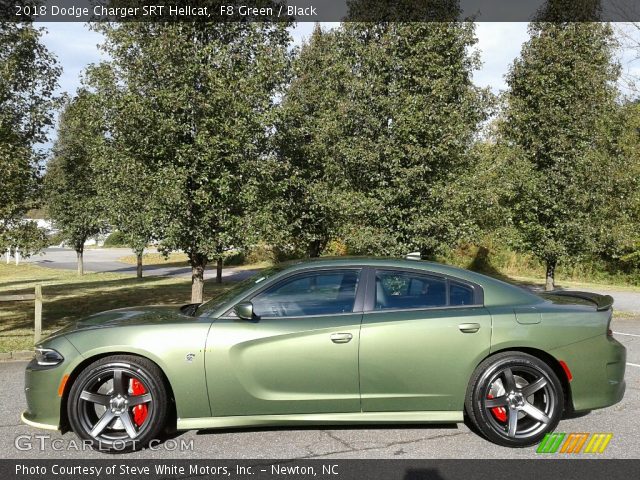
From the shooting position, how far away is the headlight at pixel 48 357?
13.3 ft

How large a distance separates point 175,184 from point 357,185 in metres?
Result: 4.27

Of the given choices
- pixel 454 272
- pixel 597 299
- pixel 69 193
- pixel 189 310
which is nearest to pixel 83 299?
pixel 69 193

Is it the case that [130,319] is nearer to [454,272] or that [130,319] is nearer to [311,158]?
[454,272]

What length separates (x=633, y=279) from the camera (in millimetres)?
25141

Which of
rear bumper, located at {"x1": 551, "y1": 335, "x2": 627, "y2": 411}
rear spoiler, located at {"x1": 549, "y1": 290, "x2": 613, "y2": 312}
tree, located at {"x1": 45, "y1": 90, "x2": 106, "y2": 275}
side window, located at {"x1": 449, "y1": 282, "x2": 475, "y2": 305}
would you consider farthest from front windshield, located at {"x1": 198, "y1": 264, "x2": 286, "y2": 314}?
tree, located at {"x1": 45, "y1": 90, "x2": 106, "y2": 275}

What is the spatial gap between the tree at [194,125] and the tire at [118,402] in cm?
527

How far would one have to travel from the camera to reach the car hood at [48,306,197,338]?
428 centimetres

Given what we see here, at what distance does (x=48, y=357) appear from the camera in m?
4.09

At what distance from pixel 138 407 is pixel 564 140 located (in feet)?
40.6

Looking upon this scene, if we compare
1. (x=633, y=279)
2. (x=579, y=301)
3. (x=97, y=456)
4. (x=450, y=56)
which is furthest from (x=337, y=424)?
(x=633, y=279)

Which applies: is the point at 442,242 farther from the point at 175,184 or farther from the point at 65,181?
the point at 65,181

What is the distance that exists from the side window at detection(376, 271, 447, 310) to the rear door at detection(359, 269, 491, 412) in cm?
5
